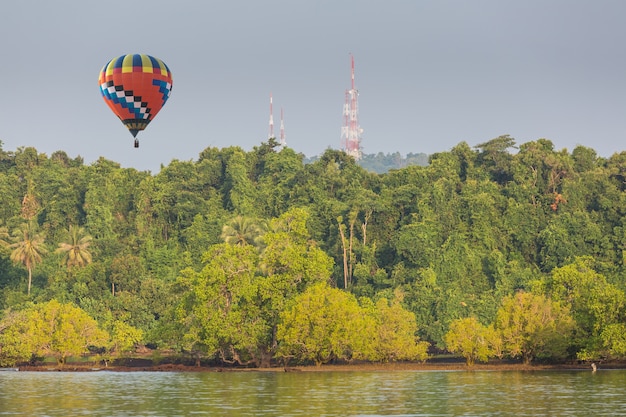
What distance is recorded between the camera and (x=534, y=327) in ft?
232

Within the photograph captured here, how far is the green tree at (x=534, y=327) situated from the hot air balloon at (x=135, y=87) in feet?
87.5

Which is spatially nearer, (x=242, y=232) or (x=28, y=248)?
(x=242, y=232)

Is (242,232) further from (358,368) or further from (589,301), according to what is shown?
(589,301)

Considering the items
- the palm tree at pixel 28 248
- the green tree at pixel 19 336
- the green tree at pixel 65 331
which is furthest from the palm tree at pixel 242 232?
the palm tree at pixel 28 248

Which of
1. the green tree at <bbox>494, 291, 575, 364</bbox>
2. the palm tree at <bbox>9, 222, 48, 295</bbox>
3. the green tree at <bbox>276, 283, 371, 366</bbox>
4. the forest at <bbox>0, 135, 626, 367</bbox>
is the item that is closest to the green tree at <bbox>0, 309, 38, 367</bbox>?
the forest at <bbox>0, 135, 626, 367</bbox>

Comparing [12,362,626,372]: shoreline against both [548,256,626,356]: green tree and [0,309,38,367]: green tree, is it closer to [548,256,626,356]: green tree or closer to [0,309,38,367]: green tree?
[0,309,38,367]: green tree

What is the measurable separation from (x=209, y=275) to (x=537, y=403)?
1309 inches

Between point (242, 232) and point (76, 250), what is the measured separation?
20.3 m

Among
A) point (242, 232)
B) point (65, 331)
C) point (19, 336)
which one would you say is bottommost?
point (19, 336)

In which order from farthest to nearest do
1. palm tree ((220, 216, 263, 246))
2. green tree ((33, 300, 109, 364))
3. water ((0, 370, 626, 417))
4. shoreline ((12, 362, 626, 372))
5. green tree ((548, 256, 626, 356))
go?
palm tree ((220, 216, 263, 246)) < green tree ((33, 300, 109, 364)) < shoreline ((12, 362, 626, 372)) < green tree ((548, 256, 626, 356)) < water ((0, 370, 626, 417))

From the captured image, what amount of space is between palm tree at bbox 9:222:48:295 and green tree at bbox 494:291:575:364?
50.0 meters

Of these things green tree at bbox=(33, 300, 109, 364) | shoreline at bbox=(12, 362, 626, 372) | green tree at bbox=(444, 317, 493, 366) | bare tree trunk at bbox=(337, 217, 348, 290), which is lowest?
shoreline at bbox=(12, 362, 626, 372)

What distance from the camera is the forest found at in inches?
2867

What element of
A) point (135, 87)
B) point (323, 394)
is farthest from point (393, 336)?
point (135, 87)
